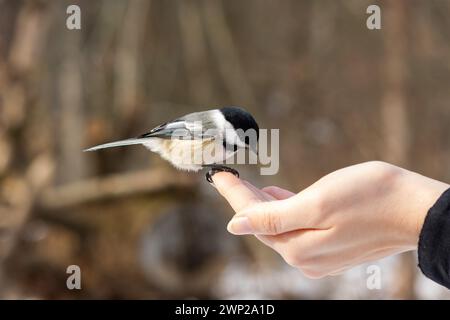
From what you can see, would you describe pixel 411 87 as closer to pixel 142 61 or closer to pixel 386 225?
pixel 142 61

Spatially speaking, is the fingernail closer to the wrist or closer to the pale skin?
the pale skin

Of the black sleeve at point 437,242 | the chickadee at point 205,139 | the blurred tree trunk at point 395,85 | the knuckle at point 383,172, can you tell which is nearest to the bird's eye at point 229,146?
the chickadee at point 205,139

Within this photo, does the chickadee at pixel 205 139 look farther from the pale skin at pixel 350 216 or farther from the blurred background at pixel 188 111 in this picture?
the blurred background at pixel 188 111

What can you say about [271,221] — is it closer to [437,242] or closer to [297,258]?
[297,258]

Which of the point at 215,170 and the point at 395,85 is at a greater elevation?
the point at 395,85

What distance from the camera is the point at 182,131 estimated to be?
128 centimetres

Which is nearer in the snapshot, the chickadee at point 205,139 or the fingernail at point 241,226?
the fingernail at point 241,226

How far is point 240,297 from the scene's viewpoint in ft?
8.64

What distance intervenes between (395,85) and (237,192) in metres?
1.98

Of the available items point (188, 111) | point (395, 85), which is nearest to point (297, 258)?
point (188, 111)

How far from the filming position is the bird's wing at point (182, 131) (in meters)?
1.22

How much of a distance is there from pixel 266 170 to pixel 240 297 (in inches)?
22.8

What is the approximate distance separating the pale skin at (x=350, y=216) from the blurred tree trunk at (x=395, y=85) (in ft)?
5.79
